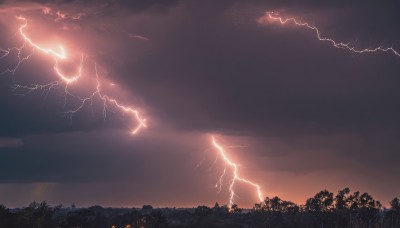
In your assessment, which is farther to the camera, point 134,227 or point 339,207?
point 339,207

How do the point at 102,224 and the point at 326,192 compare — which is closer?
the point at 102,224

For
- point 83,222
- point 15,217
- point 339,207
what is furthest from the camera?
point 339,207

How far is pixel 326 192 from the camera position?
9319 centimetres

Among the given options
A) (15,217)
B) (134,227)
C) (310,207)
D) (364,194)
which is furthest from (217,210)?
(15,217)

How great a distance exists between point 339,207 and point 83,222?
34.3 meters

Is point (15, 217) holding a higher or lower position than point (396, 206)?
lower

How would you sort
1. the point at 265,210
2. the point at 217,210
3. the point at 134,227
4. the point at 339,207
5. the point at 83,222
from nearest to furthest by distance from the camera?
the point at 134,227
the point at 83,222
the point at 339,207
the point at 265,210
the point at 217,210

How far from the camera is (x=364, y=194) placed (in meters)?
90.1

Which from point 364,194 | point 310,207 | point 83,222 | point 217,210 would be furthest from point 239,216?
point 83,222

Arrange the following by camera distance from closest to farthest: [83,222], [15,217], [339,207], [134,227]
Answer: [15,217], [134,227], [83,222], [339,207]

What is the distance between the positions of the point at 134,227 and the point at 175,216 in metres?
32.1

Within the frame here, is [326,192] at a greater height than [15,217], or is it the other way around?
[326,192]

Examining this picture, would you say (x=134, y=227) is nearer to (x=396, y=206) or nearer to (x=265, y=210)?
(x=265, y=210)

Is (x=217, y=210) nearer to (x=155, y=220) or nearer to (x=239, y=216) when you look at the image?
(x=239, y=216)
